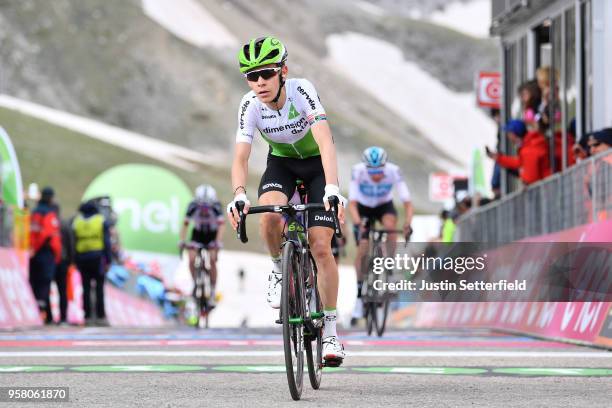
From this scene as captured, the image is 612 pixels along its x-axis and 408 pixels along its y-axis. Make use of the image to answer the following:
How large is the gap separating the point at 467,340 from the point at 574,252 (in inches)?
68.3

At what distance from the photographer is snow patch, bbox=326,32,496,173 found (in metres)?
151

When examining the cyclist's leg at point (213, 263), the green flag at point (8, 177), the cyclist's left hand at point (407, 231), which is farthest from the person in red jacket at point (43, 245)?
the cyclist's left hand at point (407, 231)

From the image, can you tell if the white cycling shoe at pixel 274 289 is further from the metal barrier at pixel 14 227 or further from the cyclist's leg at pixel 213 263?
the metal barrier at pixel 14 227

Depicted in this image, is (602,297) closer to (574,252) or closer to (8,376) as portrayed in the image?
(574,252)

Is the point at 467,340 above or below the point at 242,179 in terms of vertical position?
below

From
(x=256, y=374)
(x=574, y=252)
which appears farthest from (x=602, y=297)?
(x=256, y=374)

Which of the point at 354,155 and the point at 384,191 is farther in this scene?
the point at 354,155

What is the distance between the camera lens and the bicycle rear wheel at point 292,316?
793cm

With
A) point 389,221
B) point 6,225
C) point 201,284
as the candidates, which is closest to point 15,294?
point 6,225

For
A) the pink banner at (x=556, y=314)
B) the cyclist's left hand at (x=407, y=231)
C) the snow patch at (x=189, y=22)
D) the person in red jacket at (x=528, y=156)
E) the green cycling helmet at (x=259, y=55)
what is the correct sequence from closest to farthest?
the green cycling helmet at (x=259, y=55)
the pink banner at (x=556, y=314)
the cyclist's left hand at (x=407, y=231)
the person in red jacket at (x=528, y=156)
the snow patch at (x=189, y=22)

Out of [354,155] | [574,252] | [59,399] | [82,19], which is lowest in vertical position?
[59,399]

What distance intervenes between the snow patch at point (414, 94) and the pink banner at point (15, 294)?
123 meters

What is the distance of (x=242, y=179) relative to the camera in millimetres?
8766

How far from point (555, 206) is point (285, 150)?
651cm
